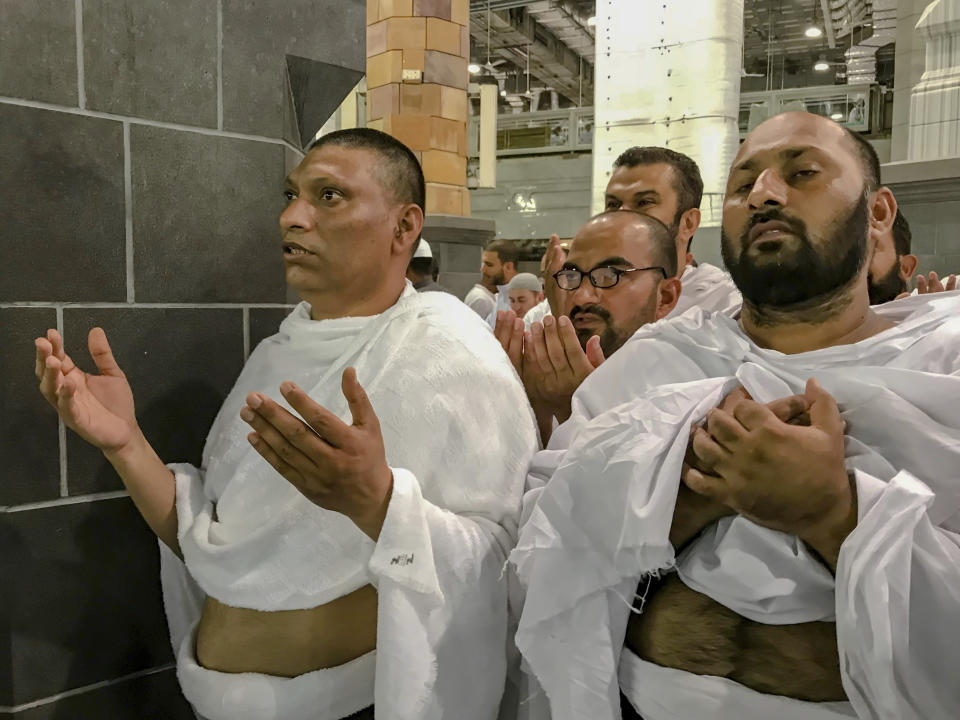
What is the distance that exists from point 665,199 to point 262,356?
64.6 inches

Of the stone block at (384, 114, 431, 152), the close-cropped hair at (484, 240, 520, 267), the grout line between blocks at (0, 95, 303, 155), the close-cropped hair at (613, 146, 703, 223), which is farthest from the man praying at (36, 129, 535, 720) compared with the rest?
the close-cropped hair at (484, 240, 520, 267)

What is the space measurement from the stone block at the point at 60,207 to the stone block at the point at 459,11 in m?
3.99

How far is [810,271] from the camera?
1.39 metres

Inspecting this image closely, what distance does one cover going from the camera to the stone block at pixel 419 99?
5258 millimetres

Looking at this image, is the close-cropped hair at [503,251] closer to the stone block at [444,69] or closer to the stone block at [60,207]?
the stone block at [444,69]

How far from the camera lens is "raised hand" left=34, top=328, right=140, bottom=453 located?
4.93 feet

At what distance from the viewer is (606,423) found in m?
1.32

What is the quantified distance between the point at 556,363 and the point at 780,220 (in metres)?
0.61

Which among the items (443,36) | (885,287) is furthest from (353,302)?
(443,36)

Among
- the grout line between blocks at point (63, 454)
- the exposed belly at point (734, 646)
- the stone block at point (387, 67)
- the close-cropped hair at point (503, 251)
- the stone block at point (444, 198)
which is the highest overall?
the stone block at point (387, 67)

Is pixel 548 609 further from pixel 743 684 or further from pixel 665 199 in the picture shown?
pixel 665 199

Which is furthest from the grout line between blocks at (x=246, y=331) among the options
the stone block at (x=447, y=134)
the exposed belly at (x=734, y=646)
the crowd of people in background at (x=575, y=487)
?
the stone block at (x=447, y=134)

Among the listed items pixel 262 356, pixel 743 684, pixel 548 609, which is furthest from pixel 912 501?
pixel 262 356

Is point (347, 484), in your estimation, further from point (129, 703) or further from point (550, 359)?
point (129, 703)
